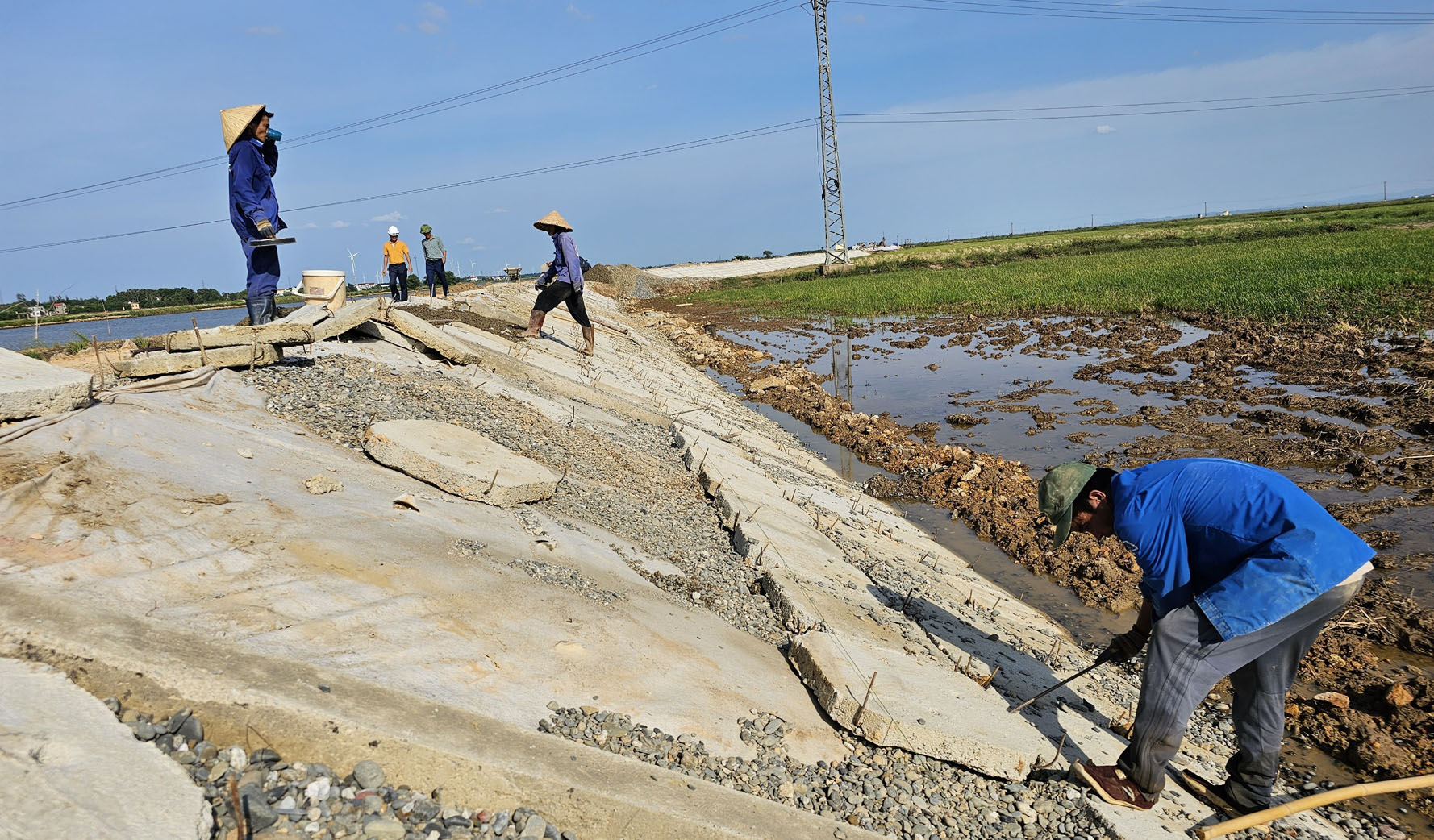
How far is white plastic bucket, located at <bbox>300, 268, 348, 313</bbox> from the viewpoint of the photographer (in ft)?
30.7

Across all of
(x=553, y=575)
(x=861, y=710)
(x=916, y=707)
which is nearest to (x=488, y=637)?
(x=553, y=575)

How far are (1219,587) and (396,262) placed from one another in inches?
586

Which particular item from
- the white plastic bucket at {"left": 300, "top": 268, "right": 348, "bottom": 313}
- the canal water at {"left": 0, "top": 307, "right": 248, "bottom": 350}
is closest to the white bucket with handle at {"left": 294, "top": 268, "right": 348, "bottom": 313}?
→ the white plastic bucket at {"left": 300, "top": 268, "right": 348, "bottom": 313}

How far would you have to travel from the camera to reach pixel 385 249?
15.2m

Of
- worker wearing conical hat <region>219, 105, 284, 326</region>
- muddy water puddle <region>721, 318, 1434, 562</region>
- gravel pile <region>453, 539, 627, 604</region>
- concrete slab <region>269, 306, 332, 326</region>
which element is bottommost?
muddy water puddle <region>721, 318, 1434, 562</region>

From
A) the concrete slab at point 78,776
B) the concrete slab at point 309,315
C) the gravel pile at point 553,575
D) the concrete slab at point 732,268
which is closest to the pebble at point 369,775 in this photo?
the concrete slab at point 78,776

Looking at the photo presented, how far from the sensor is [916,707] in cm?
356

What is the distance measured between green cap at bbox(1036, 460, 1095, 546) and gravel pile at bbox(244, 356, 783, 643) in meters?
1.61

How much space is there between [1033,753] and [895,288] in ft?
98.0

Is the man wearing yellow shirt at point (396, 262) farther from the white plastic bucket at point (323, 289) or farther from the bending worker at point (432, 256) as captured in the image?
the white plastic bucket at point (323, 289)

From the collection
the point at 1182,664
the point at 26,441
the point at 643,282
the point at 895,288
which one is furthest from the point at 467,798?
the point at 643,282

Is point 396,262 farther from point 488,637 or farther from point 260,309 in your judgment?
point 488,637

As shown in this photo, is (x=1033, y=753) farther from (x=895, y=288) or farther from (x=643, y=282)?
(x=643, y=282)

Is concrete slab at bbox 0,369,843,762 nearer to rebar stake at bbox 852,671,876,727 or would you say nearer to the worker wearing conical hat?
rebar stake at bbox 852,671,876,727
